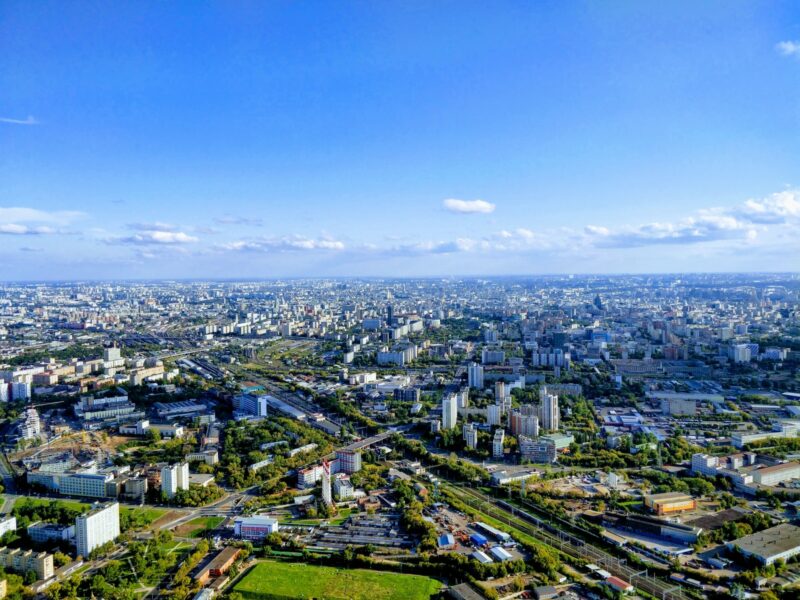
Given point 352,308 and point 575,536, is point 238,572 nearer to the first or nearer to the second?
point 575,536

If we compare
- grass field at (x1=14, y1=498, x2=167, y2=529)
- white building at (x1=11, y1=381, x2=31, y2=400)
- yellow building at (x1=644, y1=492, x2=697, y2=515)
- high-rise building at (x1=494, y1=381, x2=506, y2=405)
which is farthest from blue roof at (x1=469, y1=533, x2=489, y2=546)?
white building at (x1=11, y1=381, x2=31, y2=400)

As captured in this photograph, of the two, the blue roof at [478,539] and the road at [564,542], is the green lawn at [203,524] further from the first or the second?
the road at [564,542]

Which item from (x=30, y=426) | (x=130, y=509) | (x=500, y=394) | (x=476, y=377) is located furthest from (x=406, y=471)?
(x=30, y=426)

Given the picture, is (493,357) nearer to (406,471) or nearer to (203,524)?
(406,471)

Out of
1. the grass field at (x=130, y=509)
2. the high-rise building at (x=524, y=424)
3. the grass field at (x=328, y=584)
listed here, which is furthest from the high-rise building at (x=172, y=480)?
the high-rise building at (x=524, y=424)

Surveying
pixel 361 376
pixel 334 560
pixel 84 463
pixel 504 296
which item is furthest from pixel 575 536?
pixel 504 296

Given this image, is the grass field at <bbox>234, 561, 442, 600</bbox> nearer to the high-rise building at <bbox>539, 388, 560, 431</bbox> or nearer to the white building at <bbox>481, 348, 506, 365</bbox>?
the high-rise building at <bbox>539, 388, 560, 431</bbox>
